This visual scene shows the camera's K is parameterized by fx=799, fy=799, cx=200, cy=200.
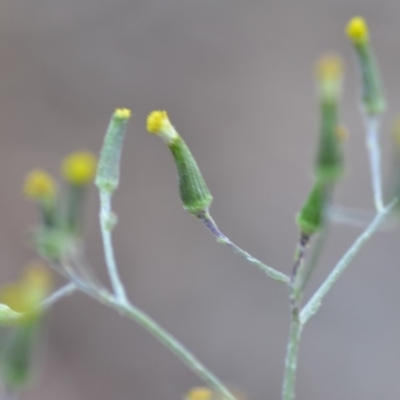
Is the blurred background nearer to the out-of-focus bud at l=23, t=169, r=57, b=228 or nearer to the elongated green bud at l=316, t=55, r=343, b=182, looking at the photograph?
the out-of-focus bud at l=23, t=169, r=57, b=228

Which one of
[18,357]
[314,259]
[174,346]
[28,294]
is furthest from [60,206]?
[314,259]

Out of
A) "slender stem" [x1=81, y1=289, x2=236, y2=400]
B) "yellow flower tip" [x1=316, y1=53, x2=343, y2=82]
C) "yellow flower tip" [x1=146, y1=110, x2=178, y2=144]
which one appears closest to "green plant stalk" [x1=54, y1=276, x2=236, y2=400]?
"slender stem" [x1=81, y1=289, x2=236, y2=400]

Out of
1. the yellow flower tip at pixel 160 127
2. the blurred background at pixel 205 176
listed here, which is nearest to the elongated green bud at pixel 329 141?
the yellow flower tip at pixel 160 127

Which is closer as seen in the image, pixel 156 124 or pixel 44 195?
pixel 156 124

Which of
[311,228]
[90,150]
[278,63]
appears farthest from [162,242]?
[311,228]

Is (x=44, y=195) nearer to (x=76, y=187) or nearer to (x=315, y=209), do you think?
(x=76, y=187)
